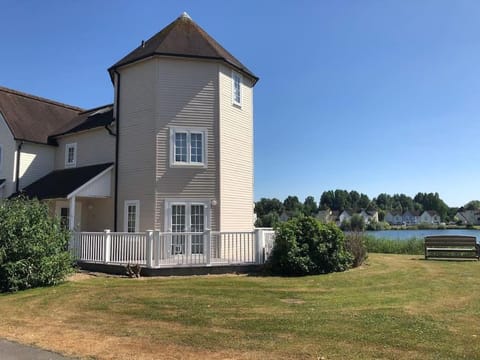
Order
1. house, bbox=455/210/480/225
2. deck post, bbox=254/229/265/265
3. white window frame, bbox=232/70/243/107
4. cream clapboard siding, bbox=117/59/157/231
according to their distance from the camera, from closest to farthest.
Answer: deck post, bbox=254/229/265/265 < cream clapboard siding, bbox=117/59/157/231 < white window frame, bbox=232/70/243/107 < house, bbox=455/210/480/225

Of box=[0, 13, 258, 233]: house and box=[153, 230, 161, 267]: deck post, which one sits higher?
box=[0, 13, 258, 233]: house

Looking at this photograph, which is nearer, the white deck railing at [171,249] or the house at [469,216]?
the white deck railing at [171,249]

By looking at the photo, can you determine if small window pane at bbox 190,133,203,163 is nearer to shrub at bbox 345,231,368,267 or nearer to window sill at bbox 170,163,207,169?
window sill at bbox 170,163,207,169

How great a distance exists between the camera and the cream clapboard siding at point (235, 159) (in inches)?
725

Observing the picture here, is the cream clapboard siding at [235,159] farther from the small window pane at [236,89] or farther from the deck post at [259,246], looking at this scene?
the deck post at [259,246]

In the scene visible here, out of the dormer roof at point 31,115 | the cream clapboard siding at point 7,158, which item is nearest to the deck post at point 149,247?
the cream clapboard siding at point 7,158

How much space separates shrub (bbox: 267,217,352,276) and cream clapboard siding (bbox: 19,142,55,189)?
14.5m

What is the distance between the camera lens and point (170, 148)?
703 inches

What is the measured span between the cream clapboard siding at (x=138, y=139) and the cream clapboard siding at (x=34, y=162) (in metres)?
6.08

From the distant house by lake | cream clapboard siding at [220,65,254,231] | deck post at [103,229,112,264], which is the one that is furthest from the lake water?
the distant house by lake

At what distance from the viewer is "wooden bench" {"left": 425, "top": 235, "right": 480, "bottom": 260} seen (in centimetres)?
1848

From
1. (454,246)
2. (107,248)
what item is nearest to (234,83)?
(107,248)

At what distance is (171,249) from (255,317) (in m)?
7.73

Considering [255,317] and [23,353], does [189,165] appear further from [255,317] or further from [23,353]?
[23,353]
